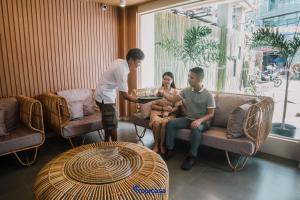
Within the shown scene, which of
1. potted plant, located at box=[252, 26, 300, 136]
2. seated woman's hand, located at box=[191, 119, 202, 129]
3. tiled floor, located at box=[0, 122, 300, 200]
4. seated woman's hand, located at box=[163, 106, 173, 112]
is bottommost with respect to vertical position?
tiled floor, located at box=[0, 122, 300, 200]

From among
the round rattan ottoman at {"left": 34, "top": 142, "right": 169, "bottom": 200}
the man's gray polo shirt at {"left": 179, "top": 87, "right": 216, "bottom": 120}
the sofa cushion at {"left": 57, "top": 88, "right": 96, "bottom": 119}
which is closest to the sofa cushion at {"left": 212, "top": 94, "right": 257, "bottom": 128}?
the man's gray polo shirt at {"left": 179, "top": 87, "right": 216, "bottom": 120}

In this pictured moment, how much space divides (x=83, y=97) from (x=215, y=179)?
2340 millimetres

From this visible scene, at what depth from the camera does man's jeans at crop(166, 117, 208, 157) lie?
8.53 feet

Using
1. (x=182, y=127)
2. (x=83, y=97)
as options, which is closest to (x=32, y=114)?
(x=83, y=97)

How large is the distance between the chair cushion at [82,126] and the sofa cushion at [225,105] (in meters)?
1.72

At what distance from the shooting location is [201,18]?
4051mm

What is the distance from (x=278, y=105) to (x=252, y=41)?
99 cm

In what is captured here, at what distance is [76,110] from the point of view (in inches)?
128

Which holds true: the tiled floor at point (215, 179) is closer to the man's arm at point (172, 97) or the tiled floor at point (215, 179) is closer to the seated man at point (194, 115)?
the seated man at point (194, 115)

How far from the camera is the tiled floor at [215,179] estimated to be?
2.06m

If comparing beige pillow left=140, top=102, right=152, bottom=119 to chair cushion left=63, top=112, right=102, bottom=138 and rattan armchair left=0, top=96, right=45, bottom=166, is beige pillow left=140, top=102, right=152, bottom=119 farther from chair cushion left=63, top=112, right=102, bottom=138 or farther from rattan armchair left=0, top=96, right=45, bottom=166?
rattan armchair left=0, top=96, right=45, bottom=166

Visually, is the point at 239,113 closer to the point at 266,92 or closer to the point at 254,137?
the point at 254,137

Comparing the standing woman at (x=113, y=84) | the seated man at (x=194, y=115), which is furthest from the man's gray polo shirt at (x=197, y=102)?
the standing woman at (x=113, y=84)

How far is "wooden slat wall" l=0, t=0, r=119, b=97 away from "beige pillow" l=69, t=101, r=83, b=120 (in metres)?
0.55
